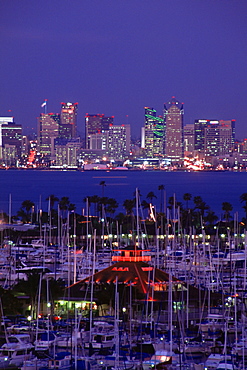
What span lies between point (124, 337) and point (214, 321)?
347 cm

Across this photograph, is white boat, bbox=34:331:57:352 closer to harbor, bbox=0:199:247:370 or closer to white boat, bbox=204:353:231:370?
harbor, bbox=0:199:247:370

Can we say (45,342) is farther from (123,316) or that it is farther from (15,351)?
(123,316)

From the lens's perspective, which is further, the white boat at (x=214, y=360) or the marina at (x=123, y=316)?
the marina at (x=123, y=316)

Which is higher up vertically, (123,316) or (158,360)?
(123,316)

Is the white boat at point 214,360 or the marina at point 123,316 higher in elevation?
the marina at point 123,316

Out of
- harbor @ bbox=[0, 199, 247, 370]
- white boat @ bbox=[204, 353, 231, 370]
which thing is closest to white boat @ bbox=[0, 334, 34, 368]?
harbor @ bbox=[0, 199, 247, 370]

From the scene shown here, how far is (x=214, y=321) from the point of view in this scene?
2259cm

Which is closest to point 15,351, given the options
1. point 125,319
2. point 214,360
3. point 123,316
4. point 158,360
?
point 158,360

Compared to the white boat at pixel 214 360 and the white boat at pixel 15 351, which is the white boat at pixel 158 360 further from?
the white boat at pixel 15 351

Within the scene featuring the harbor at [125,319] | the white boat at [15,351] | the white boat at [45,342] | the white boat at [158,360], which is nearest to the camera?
the white boat at [158,360]

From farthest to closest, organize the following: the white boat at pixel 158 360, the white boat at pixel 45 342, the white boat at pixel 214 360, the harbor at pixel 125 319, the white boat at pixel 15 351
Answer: the white boat at pixel 45 342
the white boat at pixel 15 351
the harbor at pixel 125 319
the white boat at pixel 214 360
the white boat at pixel 158 360

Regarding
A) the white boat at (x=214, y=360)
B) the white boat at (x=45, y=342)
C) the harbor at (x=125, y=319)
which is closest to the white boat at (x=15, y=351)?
the harbor at (x=125, y=319)

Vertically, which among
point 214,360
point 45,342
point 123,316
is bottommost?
point 214,360

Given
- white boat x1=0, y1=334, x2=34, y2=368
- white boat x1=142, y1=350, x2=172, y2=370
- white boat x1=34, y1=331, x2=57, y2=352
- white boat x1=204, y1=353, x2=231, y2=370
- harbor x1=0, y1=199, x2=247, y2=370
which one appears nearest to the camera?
white boat x1=142, y1=350, x2=172, y2=370
